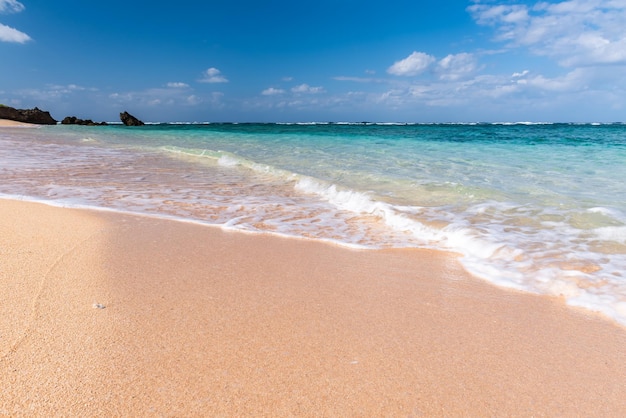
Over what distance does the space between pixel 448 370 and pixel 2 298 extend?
7.64ft

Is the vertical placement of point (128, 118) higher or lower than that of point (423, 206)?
lower

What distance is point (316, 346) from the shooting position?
1.96 metres

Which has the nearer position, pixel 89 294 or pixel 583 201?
pixel 89 294

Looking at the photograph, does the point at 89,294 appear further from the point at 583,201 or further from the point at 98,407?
the point at 583,201

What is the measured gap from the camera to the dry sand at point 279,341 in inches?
61.3

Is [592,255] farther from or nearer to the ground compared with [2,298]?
nearer to the ground

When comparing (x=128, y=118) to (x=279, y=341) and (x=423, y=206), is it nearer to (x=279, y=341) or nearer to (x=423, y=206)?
(x=423, y=206)

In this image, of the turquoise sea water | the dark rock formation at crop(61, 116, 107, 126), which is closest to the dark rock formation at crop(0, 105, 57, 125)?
the dark rock formation at crop(61, 116, 107, 126)

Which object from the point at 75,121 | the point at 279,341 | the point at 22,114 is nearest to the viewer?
the point at 279,341

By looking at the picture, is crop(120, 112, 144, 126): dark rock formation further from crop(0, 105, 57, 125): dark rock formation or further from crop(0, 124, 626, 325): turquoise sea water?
crop(0, 124, 626, 325): turquoise sea water

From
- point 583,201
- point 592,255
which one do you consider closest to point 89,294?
point 592,255

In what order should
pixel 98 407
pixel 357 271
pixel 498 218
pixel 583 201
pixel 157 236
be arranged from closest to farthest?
pixel 98 407 < pixel 357 271 < pixel 157 236 < pixel 498 218 < pixel 583 201

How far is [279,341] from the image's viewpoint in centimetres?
199

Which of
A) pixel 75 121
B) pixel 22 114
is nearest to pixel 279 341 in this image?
pixel 22 114
